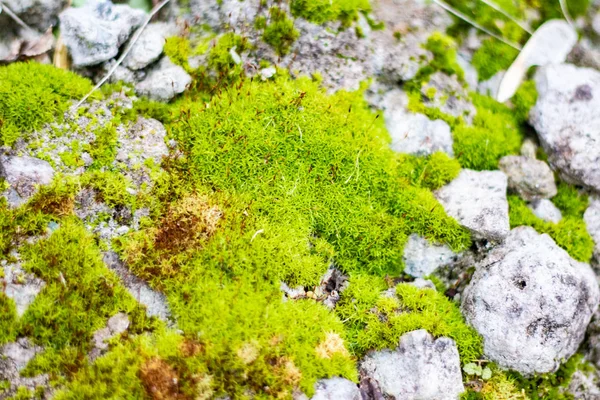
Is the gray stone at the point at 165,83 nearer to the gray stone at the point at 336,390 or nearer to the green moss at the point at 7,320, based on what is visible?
the green moss at the point at 7,320

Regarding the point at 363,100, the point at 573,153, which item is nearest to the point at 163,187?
the point at 363,100

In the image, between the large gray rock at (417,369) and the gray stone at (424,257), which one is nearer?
the large gray rock at (417,369)

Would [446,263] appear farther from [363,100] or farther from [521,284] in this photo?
[363,100]

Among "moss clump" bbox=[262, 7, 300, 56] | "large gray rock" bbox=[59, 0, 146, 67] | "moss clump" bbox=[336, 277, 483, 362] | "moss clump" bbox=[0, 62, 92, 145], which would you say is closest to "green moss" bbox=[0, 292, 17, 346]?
"moss clump" bbox=[0, 62, 92, 145]

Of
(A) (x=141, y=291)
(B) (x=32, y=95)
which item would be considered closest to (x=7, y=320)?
(A) (x=141, y=291)

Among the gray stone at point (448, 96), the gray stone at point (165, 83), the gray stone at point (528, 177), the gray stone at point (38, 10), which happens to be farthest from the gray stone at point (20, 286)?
the gray stone at point (528, 177)

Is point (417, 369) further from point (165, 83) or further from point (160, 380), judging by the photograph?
point (165, 83)

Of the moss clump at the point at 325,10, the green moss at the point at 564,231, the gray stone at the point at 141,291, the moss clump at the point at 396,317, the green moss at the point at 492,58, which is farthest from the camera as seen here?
the green moss at the point at 492,58
